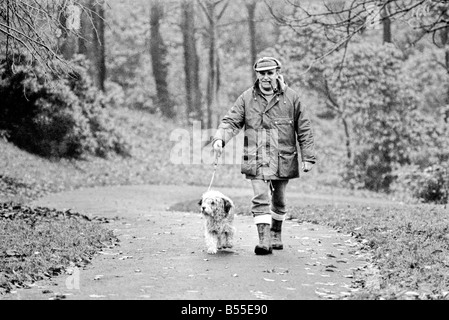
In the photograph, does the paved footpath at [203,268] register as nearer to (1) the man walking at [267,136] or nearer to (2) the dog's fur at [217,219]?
(2) the dog's fur at [217,219]

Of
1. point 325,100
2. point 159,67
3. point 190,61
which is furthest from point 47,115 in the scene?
point 159,67

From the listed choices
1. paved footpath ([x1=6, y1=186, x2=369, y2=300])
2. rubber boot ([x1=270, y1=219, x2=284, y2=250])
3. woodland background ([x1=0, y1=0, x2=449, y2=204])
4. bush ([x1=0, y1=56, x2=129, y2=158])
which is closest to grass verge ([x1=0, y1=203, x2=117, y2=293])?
paved footpath ([x1=6, y1=186, x2=369, y2=300])

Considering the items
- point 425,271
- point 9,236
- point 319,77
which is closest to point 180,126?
point 319,77

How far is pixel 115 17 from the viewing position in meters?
39.1

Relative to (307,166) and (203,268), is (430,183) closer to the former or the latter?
(307,166)

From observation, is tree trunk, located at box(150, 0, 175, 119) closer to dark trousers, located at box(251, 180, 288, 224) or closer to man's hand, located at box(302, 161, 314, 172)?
dark trousers, located at box(251, 180, 288, 224)

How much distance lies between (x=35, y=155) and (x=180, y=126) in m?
17.1

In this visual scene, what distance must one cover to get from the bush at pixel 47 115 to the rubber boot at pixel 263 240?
15.6 meters

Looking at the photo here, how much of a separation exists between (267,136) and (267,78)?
→ 731 mm

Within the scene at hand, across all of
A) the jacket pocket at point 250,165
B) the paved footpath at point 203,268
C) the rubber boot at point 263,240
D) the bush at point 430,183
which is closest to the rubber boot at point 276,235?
the paved footpath at point 203,268

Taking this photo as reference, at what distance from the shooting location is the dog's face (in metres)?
8.47

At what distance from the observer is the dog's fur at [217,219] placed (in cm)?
852

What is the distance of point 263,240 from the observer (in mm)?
8547
